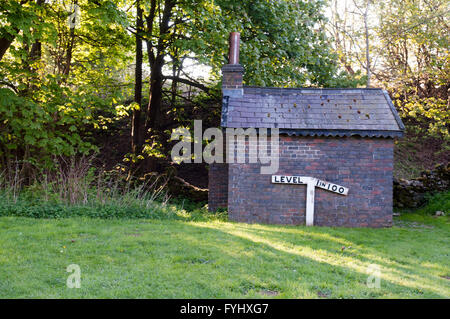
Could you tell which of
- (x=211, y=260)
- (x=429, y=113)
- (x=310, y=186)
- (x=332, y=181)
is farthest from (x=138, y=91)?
(x=429, y=113)

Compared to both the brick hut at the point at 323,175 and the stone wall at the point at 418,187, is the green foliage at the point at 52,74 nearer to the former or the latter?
the brick hut at the point at 323,175

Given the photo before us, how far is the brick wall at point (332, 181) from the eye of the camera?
10.0 metres

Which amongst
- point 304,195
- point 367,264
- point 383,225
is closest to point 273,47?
point 304,195

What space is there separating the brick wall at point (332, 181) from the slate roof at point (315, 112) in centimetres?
29

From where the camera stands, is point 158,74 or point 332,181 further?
point 158,74

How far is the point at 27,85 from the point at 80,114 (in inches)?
71.7

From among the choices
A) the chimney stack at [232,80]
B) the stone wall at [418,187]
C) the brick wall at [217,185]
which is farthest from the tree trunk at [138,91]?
the stone wall at [418,187]

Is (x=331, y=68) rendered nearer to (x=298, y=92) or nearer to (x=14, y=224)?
(x=298, y=92)

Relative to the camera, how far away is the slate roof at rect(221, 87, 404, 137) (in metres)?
9.91

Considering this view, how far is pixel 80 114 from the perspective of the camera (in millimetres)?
12602

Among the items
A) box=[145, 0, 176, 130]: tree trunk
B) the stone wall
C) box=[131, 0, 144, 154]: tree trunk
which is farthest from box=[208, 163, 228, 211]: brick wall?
the stone wall

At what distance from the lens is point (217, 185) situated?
12.5 meters

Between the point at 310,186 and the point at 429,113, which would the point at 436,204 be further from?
the point at 310,186

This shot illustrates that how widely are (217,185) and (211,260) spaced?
6.32 m
